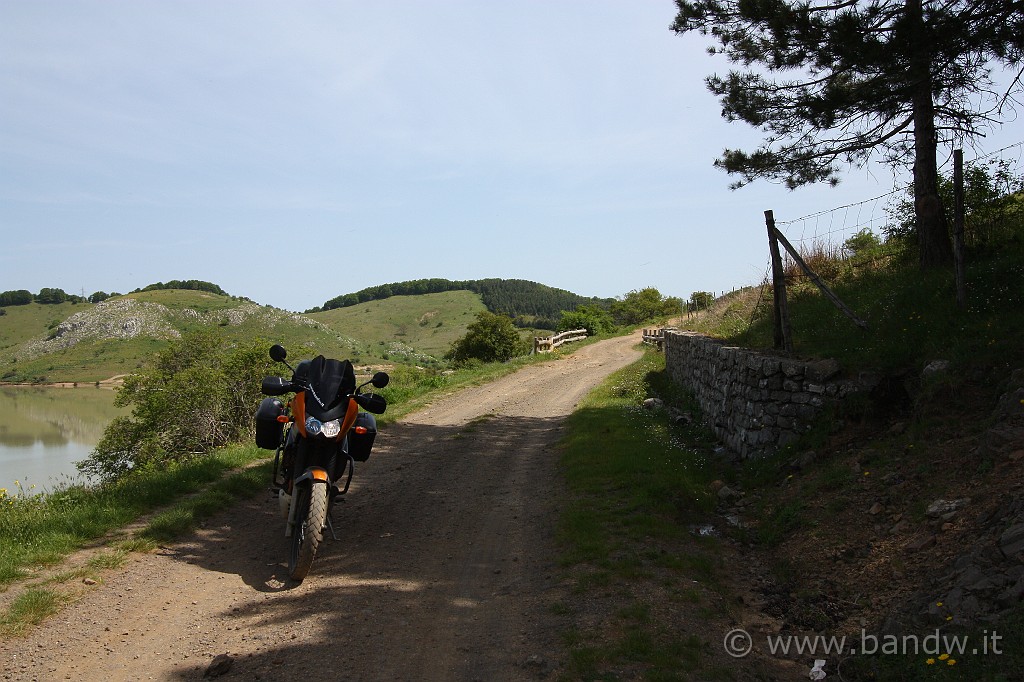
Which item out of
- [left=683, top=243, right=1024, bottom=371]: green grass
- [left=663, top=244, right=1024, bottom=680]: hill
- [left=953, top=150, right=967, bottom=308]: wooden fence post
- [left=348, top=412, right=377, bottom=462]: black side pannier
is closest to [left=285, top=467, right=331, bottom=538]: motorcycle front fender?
[left=348, top=412, right=377, bottom=462]: black side pannier

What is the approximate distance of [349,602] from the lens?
175 inches

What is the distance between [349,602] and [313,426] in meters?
1.37

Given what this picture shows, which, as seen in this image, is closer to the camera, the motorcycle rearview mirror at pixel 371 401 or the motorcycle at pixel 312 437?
the motorcycle at pixel 312 437

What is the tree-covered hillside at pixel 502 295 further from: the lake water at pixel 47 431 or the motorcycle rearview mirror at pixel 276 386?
the motorcycle rearview mirror at pixel 276 386

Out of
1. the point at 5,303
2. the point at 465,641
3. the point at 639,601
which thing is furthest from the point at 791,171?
the point at 5,303

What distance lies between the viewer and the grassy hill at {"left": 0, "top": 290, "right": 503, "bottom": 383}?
7006 cm

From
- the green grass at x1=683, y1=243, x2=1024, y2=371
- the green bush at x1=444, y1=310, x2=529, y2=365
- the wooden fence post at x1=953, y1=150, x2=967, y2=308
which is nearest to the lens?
→ the green grass at x1=683, y1=243, x2=1024, y2=371

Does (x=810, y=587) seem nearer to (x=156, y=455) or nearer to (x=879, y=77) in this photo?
(x=879, y=77)

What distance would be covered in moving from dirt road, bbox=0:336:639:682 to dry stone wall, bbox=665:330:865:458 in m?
2.79

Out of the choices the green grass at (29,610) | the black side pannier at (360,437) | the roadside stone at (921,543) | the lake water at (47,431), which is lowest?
the lake water at (47,431)

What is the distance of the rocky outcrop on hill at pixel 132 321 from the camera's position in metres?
82.7

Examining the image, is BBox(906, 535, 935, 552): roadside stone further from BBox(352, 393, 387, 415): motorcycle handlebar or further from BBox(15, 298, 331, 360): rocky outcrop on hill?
BBox(15, 298, 331, 360): rocky outcrop on hill

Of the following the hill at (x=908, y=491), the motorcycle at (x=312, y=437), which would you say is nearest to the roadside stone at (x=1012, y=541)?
the hill at (x=908, y=491)

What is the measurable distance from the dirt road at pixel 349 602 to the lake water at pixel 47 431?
7.80 m
